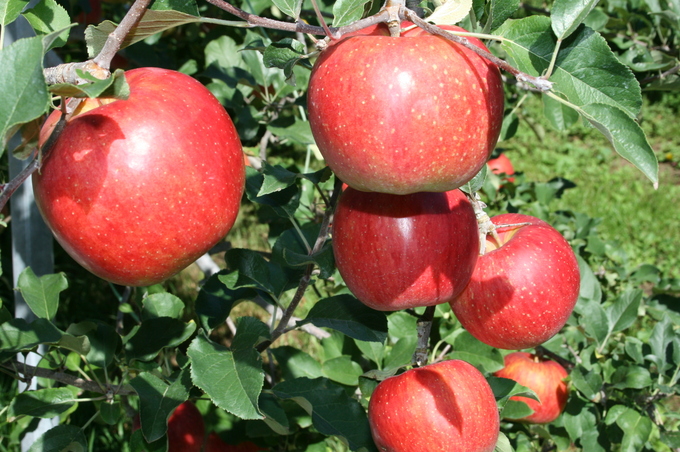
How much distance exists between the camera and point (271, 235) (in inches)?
60.2

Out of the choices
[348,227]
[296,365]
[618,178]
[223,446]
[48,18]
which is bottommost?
[618,178]

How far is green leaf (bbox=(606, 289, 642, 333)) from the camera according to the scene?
1.55 meters

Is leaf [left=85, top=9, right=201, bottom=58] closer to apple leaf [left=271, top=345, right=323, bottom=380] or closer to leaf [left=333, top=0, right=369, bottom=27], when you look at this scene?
leaf [left=333, top=0, right=369, bottom=27]

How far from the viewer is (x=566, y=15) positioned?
0.68 meters

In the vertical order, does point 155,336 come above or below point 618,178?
above

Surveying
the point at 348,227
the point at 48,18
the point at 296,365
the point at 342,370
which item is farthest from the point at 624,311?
the point at 48,18

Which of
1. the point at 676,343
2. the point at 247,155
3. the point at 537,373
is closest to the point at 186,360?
the point at 247,155

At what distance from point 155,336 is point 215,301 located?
134 millimetres

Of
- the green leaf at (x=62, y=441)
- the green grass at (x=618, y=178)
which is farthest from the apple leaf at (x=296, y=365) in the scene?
the green grass at (x=618, y=178)

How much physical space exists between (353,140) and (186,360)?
671 millimetres

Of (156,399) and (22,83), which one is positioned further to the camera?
(156,399)

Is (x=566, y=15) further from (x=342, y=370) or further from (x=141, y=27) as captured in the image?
(x=342, y=370)

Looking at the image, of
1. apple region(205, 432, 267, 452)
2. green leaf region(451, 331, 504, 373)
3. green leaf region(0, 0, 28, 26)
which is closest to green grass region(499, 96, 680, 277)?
green leaf region(451, 331, 504, 373)

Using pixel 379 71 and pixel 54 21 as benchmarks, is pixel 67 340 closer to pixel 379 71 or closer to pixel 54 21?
pixel 54 21
